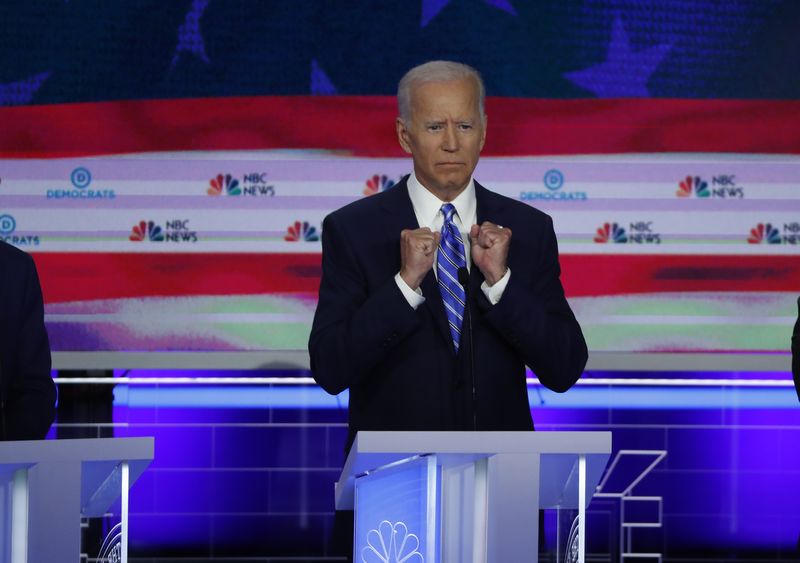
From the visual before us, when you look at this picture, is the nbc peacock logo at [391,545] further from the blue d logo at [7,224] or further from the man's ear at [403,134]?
the blue d logo at [7,224]

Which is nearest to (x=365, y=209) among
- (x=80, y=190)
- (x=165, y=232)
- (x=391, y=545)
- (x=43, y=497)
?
(x=391, y=545)

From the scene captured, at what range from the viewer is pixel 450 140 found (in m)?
2.65

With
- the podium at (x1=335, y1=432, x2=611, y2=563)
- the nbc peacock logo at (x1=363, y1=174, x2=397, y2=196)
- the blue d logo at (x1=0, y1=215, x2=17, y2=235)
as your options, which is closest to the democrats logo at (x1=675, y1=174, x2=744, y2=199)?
the nbc peacock logo at (x1=363, y1=174, x2=397, y2=196)

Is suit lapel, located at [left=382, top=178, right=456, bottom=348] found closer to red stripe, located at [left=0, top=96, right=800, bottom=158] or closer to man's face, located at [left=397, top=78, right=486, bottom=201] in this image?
man's face, located at [left=397, top=78, right=486, bottom=201]

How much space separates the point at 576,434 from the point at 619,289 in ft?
9.35

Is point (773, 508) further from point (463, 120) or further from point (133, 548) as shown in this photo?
point (463, 120)

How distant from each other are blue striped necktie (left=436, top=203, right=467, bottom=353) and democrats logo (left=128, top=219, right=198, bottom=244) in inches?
83.4

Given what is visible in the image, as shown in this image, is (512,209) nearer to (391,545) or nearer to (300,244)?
(391,545)

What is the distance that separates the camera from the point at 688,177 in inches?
180

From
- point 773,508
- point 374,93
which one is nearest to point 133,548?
point 374,93

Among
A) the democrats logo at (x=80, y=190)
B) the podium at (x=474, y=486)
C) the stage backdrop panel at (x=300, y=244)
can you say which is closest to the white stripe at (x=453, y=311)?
the podium at (x=474, y=486)

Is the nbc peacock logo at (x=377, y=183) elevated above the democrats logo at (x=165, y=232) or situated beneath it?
elevated above

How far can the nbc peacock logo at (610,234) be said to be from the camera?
180 inches

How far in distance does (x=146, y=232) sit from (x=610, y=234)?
5.20 ft
